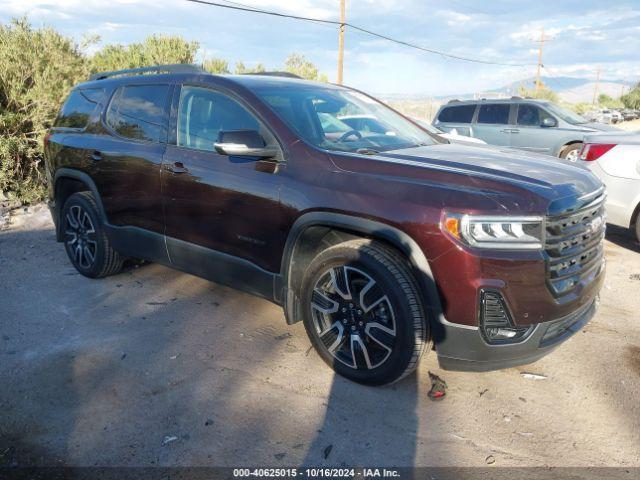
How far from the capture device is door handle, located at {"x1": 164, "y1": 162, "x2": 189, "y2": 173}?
3.73m

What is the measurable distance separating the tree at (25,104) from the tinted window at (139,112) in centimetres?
477

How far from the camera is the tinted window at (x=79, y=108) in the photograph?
15.5 feet

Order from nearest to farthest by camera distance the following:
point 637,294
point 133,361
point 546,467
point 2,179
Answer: point 546,467
point 133,361
point 637,294
point 2,179

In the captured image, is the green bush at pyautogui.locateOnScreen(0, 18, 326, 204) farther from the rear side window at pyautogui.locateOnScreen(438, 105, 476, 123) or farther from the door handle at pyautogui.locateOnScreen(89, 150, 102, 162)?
the rear side window at pyautogui.locateOnScreen(438, 105, 476, 123)

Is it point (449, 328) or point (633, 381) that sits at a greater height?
point (449, 328)

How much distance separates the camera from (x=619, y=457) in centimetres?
252

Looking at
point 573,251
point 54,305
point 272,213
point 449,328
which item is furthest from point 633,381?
point 54,305

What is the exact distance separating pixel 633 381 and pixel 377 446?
1.85 m

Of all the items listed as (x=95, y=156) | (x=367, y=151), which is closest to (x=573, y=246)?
(x=367, y=151)

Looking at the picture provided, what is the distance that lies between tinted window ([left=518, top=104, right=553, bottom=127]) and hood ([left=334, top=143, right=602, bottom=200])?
26.3ft

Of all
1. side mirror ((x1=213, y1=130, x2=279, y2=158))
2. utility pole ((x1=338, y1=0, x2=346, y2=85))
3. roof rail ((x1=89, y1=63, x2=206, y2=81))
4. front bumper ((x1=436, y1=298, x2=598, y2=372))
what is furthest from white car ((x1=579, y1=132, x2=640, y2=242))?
→ utility pole ((x1=338, y1=0, x2=346, y2=85))

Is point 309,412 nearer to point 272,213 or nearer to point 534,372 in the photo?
point 272,213

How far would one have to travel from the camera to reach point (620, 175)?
5.68m

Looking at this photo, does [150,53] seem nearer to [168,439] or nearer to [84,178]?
[84,178]
